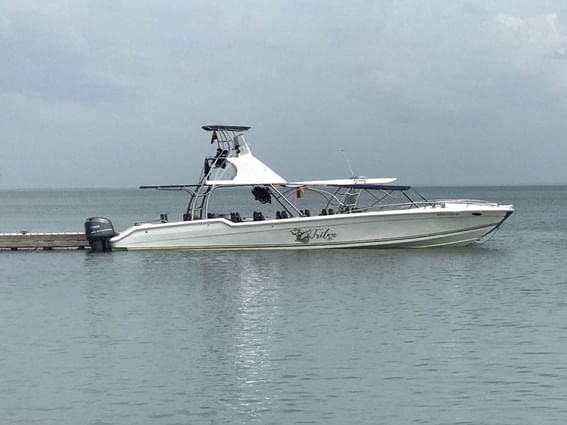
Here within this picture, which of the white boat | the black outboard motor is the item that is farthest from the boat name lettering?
the black outboard motor

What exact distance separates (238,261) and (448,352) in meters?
20.2

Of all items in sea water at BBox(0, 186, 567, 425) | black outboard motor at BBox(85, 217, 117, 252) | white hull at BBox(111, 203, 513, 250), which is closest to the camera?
sea water at BBox(0, 186, 567, 425)

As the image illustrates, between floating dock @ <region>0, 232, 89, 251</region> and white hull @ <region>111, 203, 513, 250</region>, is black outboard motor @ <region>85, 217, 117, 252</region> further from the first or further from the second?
floating dock @ <region>0, 232, 89, 251</region>

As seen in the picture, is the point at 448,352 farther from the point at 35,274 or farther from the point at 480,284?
the point at 35,274

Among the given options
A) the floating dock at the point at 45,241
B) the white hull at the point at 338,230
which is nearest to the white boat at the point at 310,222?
the white hull at the point at 338,230

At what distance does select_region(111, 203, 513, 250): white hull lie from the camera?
41906mm

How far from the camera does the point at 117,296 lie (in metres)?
32.4

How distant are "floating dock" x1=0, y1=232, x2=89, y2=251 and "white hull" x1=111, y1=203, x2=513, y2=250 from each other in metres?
6.09

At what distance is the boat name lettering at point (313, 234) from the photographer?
138 feet

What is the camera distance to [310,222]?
42.0 metres

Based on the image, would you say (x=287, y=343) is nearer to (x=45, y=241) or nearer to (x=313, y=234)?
(x=313, y=234)

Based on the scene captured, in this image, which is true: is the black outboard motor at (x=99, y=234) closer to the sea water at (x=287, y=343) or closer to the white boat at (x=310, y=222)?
the white boat at (x=310, y=222)

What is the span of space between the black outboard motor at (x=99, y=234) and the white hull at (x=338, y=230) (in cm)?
226

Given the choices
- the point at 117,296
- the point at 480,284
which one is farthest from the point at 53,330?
the point at 480,284
